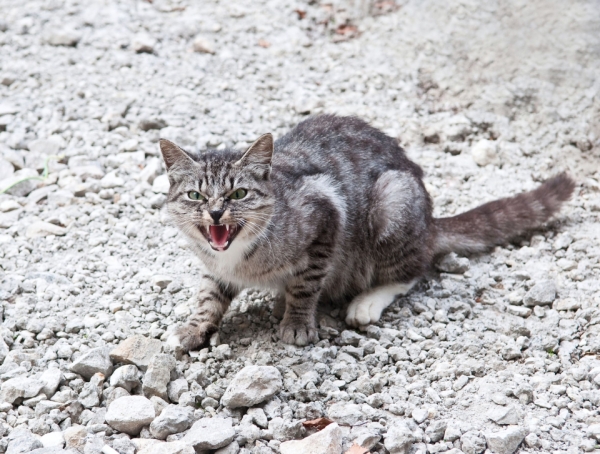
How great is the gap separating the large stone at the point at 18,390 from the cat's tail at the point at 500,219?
2597mm

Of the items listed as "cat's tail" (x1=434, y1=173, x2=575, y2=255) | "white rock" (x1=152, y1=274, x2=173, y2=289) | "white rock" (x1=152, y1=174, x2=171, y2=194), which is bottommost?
"white rock" (x1=152, y1=274, x2=173, y2=289)

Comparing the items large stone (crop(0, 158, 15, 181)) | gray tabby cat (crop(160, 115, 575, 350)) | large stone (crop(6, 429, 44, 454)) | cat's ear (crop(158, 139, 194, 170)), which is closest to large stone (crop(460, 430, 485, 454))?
gray tabby cat (crop(160, 115, 575, 350))

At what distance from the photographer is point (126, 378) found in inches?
153

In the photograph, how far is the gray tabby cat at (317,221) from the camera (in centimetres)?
418

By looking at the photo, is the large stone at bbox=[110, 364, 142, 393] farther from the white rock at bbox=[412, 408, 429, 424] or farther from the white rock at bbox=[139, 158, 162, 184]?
the white rock at bbox=[139, 158, 162, 184]

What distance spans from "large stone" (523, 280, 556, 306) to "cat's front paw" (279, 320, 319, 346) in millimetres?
1301

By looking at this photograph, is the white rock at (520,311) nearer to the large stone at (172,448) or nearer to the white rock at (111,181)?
the large stone at (172,448)

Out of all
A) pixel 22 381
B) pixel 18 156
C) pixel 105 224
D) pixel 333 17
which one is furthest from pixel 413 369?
pixel 333 17

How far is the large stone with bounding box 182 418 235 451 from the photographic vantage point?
3.46 meters

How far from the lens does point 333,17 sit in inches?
304

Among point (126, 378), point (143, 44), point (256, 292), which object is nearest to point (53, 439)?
point (126, 378)

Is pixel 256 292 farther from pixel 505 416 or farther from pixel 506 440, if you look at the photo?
pixel 506 440

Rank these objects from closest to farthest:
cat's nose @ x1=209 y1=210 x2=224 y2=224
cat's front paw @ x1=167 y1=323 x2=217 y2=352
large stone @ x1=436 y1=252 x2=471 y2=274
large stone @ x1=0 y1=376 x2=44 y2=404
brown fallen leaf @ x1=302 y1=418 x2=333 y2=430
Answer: brown fallen leaf @ x1=302 y1=418 x2=333 y2=430 → large stone @ x1=0 y1=376 x2=44 y2=404 → cat's nose @ x1=209 y1=210 x2=224 y2=224 → cat's front paw @ x1=167 y1=323 x2=217 y2=352 → large stone @ x1=436 y1=252 x2=471 y2=274

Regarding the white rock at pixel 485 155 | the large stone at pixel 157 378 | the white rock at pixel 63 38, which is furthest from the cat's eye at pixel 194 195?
the white rock at pixel 63 38
